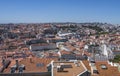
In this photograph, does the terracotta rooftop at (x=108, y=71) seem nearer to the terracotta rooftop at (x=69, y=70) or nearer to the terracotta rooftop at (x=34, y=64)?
the terracotta rooftop at (x=69, y=70)

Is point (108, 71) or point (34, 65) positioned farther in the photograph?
point (34, 65)

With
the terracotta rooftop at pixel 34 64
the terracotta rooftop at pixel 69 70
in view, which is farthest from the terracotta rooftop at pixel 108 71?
the terracotta rooftop at pixel 34 64

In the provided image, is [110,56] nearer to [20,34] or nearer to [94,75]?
[94,75]

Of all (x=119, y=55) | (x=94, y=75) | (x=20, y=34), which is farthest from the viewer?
(x=20, y=34)

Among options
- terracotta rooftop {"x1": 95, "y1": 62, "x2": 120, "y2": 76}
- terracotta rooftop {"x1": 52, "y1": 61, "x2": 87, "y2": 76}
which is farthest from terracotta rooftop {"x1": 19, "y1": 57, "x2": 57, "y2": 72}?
terracotta rooftop {"x1": 52, "y1": 61, "x2": 87, "y2": 76}

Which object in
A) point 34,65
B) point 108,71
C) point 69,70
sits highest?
point 69,70

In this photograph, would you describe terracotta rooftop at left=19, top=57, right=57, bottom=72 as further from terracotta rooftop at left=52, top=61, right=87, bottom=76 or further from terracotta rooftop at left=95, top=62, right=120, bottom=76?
terracotta rooftop at left=52, top=61, right=87, bottom=76

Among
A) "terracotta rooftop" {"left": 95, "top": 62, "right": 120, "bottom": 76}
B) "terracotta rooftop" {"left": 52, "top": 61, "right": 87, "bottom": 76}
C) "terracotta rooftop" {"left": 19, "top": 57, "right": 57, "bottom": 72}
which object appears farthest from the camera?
"terracotta rooftop" {"left": 19, "top": 57, "right": 57, "bottom": 72}

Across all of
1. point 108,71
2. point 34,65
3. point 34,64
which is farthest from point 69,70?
point 34,64

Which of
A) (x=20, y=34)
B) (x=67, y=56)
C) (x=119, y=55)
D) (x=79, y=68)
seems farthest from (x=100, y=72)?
(x=20, y=34)

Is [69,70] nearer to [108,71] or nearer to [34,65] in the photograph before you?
[108,71]

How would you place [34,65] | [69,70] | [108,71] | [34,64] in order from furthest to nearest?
[34,64] < [34,65] < [108,71] < [69,70]
